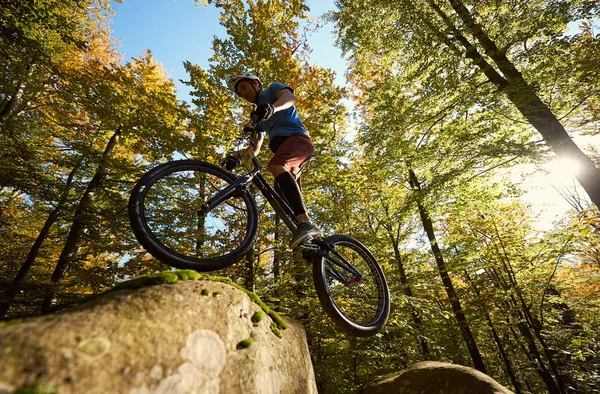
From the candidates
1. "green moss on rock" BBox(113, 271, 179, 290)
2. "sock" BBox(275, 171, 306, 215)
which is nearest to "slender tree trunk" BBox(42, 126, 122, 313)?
"sock" BBox(275, 171, 306, 215)

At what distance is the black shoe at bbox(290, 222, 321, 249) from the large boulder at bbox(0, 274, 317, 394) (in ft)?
2.43

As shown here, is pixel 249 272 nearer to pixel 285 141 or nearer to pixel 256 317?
pixel 285 141

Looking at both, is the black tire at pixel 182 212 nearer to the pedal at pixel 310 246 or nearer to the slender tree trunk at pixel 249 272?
the pedal at pixel 310 246

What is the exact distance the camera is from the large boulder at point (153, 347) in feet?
3.33

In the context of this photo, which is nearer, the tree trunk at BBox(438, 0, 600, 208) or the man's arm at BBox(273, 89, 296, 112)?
the man's arm at BBox(273, 89, 296, 112)

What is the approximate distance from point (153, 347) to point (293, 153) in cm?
229

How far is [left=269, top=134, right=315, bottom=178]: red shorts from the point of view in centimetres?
310

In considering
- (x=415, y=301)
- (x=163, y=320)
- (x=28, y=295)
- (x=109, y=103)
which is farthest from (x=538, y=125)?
(x=28, y=295)

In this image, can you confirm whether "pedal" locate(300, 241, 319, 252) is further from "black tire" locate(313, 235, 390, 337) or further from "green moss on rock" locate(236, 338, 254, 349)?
"green moss on rock" locate(236, 338, 254, 349)

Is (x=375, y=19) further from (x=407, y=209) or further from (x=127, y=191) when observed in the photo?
(x=127, y=191)

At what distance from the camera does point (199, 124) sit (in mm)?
7090

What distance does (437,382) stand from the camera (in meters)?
5.07

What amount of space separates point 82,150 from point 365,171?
8271 mm

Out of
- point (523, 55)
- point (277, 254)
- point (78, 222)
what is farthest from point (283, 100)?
point (78, 222)
